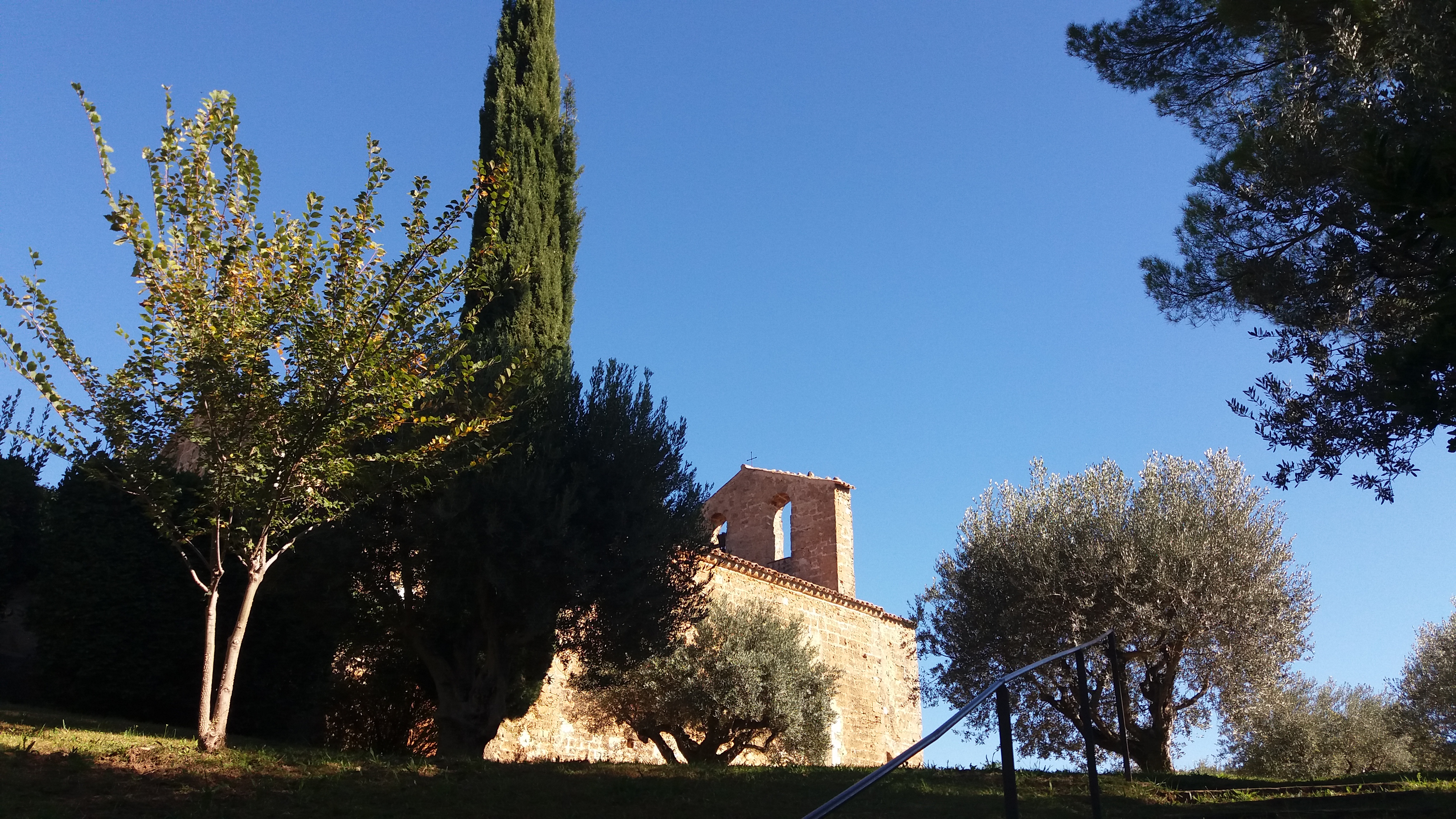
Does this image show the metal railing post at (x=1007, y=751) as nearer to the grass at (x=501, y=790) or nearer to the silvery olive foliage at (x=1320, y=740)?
the grass at (x=501, y=790)

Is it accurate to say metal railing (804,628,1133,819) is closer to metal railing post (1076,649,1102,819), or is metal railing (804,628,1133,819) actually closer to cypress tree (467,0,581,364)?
metal railing post (1076,649,1102,819)

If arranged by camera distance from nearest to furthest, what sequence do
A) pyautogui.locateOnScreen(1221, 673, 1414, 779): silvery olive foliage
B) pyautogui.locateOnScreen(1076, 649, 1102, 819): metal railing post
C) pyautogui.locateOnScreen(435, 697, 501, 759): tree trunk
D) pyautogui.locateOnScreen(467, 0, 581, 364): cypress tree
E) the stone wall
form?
pyautogui.locateOnScreen(1076, 649, 1102, 819): metal railing post → pyautogui.locateOnScreen(435, 697, 501, 759): tree trunk → pyautogui.locateOnScreen(467, 0, 581, 364): cypress tree → the stone wall → pyautogui.locateOnScreen(1221, 673, 1414, 779): silvery olive foliage

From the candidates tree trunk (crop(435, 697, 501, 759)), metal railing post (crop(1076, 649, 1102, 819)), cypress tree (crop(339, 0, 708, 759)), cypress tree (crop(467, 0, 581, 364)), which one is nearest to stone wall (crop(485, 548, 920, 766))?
cypress tree (crop(339, 0, 708, 759))

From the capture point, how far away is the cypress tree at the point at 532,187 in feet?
47.8

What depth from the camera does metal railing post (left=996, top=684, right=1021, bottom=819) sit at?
455 cm

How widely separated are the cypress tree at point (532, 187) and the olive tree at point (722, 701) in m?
6.51

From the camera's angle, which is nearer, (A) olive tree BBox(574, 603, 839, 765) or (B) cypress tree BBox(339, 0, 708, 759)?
(B) cypress tree BBox(339, 0, 708, 759)

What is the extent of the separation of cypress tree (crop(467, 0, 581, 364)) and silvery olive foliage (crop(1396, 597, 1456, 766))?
20.7m

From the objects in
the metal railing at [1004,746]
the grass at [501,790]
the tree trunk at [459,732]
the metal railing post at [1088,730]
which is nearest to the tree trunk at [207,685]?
the grass at [501,790]

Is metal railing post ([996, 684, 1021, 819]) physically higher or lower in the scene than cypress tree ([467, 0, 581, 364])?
lower

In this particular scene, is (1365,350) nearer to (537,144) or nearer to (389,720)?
(537,144)

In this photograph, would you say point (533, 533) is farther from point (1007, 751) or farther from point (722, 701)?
point (1007, 751)

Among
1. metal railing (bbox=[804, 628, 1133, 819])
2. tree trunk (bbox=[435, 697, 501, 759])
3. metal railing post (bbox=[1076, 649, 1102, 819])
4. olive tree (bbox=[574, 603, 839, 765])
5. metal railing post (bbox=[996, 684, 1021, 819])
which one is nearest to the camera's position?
metal railing (bbox=[804, 628, 1133, 819])

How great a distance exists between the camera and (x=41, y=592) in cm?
1324
